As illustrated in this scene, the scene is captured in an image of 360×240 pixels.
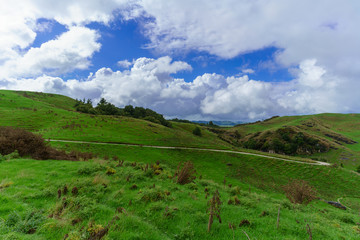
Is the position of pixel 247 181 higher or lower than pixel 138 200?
lower

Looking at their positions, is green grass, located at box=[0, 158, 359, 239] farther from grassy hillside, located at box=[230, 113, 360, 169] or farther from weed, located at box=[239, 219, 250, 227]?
grassy hillside, located at box=[230, 113, 360, 169]

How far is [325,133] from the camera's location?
127000 millimetres

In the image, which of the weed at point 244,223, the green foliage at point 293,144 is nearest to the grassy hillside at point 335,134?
the green foliage at point 293,144

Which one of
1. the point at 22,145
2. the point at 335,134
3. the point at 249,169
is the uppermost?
the point at 335,134

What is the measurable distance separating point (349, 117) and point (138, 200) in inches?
10818

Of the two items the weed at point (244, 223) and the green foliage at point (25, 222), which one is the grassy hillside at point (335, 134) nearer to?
the weed at point (244, 223)

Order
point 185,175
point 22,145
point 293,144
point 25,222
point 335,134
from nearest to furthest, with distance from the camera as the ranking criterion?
point 25,222 → point 185,175 → point 22,145 → point 293,144 → point 335,134

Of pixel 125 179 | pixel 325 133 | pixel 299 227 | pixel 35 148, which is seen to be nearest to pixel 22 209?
pixel 125 179

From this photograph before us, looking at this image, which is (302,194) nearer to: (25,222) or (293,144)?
(25,222)

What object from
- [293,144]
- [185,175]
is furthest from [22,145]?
[293,144]

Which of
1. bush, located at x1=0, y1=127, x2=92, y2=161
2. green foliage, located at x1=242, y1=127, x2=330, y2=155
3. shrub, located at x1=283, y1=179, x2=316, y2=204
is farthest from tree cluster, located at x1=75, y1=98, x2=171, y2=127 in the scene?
shrub, located at x1=283, y1=179, x2=316, y2=204

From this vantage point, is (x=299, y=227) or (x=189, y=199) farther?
(x=189, y=199)

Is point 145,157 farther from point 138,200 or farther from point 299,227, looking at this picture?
point 299,227

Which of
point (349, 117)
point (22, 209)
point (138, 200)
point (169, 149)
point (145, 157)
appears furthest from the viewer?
point (349, 117)
